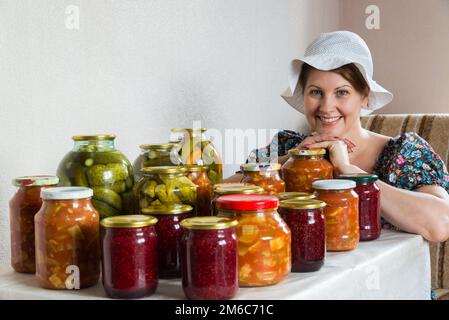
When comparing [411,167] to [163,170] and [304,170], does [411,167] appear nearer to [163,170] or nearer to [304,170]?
[304,170]

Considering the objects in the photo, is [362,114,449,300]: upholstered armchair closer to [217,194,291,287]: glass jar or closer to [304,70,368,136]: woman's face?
[304,70,368,136]: woman's face

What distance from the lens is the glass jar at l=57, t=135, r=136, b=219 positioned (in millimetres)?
966

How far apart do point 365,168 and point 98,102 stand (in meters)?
0.75

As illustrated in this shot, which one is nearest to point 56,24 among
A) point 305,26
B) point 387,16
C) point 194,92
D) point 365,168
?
point 194,92

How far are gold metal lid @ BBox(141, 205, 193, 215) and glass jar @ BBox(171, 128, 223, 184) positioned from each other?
0.95ft

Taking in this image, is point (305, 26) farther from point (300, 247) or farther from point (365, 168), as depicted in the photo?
point (300, 247)

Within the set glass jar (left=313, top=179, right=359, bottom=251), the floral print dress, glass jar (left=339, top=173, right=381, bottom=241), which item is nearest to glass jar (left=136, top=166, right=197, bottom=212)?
glass jar (left=313, top=179, right=359, bottom=251)

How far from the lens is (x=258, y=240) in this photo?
0.80 m

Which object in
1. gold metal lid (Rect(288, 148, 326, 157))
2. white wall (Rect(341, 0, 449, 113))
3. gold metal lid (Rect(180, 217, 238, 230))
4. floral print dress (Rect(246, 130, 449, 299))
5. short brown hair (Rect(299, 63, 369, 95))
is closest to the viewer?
gold metal lid (Rect(180, 217, 238, 230))

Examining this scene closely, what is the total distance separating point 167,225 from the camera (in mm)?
866

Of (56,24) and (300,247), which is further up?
(56,24)

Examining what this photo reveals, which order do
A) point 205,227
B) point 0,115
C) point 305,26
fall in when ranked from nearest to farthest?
point 205,227 → point 0,115 → point 305,26

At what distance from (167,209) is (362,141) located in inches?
35.3

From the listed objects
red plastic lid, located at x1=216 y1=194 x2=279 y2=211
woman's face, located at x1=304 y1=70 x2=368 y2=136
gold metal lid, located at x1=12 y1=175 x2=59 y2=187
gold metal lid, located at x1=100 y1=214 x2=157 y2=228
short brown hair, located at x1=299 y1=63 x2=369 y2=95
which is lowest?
gold metal lid, located at x1=100 y1=214 x2=157 y2=228
